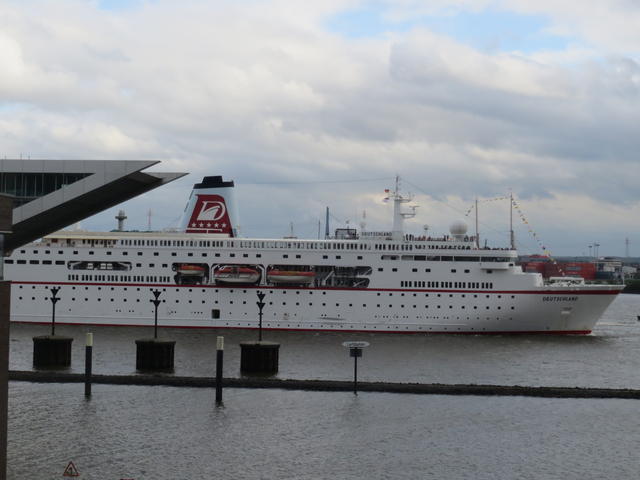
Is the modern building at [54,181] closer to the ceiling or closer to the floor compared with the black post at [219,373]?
closer to the ceiling

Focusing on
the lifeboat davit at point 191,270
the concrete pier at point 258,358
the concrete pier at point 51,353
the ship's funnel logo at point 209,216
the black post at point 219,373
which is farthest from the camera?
the ship's funnel logo at point 209,216

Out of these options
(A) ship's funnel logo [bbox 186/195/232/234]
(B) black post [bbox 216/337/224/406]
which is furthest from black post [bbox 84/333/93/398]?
(A) ship's funnel logo [bbox 186/195/232/234]

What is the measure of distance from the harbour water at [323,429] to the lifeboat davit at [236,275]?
1383 centimetres

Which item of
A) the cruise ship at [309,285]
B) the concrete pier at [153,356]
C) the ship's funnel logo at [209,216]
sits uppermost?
the ship's funnel logo at [209,216]

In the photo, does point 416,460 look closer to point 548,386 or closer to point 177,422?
point 177,422

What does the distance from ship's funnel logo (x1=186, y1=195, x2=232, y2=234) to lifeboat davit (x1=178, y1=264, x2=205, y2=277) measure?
4.80m

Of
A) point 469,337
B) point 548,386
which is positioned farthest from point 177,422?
point 469,337

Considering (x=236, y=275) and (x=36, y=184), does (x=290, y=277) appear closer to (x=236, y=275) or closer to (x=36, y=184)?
(x=236, y=275)

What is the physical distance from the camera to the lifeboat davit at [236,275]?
157 feet

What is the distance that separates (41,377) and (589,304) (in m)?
31.2

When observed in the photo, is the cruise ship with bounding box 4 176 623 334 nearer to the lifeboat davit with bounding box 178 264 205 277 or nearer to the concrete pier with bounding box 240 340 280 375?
the lifeboat davit with bounding box 178 264 205 277

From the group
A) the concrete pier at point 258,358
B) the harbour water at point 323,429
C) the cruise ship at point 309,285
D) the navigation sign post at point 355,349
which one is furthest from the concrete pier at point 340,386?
the cruise ship at point 309,285

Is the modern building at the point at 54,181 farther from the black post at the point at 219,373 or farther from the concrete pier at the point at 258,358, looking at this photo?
the concrete pier at the point at 258,358

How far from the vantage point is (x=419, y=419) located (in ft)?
76.6
